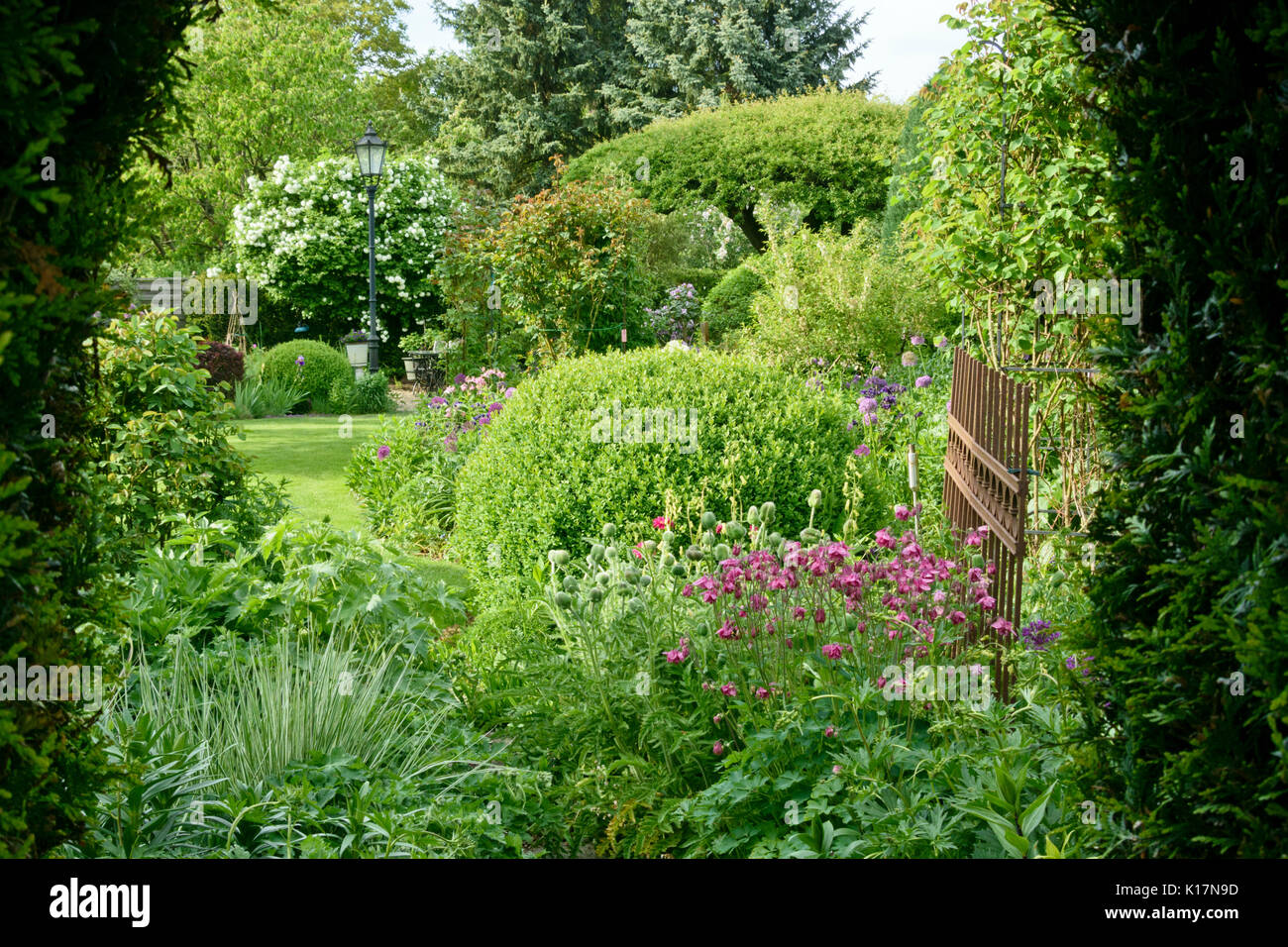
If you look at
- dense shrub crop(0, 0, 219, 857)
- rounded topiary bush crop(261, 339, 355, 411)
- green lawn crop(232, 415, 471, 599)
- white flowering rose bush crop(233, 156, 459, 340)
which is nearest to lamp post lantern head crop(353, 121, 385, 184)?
rounded topiary bush crop(261, 339, 355, 411)

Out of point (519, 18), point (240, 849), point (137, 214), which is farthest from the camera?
point (519, 18)

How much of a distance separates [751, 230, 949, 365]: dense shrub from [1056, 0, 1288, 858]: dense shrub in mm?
8415

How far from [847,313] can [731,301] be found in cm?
576

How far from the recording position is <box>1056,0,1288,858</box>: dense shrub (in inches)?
76.8

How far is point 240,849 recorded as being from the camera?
111 inches

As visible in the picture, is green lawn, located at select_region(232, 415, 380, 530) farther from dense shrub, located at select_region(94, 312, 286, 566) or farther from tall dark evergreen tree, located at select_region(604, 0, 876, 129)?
tall dark evergreen tree, located at select_region(604, 0, 876, 129)

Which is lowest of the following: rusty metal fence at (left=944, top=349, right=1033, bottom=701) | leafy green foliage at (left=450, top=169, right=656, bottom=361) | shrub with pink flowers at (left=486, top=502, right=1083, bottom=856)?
shrub with pink flowers at (left=486, top=502, right=1083, bottom=856)

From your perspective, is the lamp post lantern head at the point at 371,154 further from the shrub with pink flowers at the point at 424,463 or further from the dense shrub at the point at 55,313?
the dense shrub at the point at 55,313

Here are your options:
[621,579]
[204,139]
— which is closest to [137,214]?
[621,579]

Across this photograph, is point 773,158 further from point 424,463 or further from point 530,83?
point 424,463

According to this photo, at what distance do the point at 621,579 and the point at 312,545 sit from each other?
1748 mm

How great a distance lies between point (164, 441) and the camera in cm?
571
